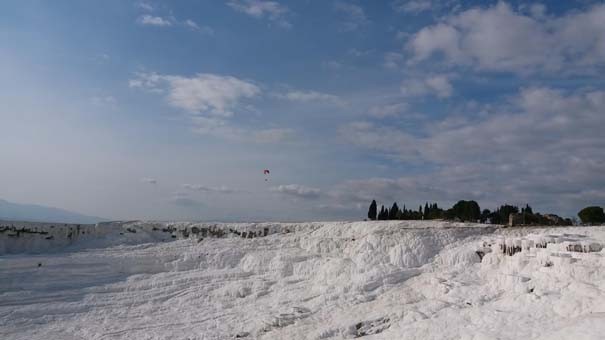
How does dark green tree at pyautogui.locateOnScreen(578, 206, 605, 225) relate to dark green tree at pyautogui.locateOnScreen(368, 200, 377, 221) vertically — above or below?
below

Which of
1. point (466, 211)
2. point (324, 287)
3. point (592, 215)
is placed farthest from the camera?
point (466, 211)

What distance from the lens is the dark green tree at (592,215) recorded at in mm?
37188

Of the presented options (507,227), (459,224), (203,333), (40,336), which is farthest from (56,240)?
A: (507,227)

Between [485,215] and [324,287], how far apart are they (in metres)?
27.4

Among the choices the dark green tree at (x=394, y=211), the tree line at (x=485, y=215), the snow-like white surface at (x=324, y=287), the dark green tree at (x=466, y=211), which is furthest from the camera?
the dark green tree at (x=394, y=211)

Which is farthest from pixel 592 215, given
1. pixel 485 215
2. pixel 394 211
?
pixel 394 211

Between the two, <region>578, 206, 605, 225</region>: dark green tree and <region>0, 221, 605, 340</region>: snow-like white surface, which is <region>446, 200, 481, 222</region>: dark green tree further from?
<region>0, 221, 605, 340</region>: snow-like white surface

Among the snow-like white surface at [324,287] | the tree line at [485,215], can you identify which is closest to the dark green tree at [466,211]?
the tree line at [485,215]

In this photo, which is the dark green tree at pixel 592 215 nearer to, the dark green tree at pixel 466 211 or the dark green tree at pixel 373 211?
the dark green tree at pixel 466 211

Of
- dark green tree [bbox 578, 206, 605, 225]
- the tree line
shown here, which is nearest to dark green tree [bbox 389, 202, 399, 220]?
the tree line

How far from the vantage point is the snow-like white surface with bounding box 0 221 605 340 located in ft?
54.2

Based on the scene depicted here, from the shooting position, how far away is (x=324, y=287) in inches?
925

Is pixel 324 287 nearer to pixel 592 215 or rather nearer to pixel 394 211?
pixel 592 215

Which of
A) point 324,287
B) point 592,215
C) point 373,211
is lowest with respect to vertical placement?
point 324,287
